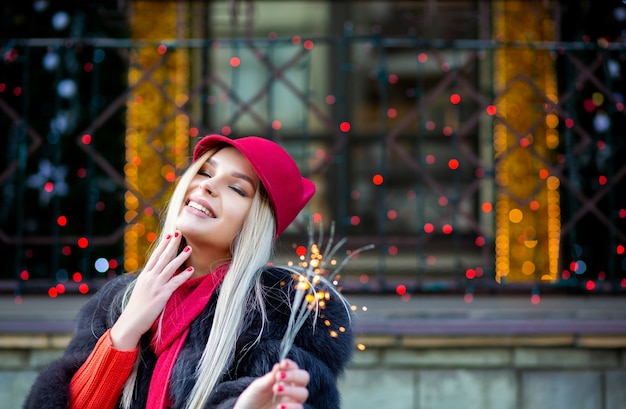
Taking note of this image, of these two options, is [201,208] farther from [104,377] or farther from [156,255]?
[104,377]

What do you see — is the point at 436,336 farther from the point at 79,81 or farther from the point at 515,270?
the point at 79,81

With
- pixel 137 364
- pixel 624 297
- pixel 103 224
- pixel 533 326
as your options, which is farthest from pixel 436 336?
pixel 103 224

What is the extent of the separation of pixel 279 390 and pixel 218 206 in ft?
2.08

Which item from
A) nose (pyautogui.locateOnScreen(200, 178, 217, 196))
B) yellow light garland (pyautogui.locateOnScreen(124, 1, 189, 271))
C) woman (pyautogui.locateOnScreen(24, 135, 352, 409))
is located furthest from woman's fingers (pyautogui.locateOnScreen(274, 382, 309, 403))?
yellow light garland (pyautogui.locateOnScreen(124, 1, 189, 271))

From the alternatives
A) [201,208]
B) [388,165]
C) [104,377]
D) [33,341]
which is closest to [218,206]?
[201,208]

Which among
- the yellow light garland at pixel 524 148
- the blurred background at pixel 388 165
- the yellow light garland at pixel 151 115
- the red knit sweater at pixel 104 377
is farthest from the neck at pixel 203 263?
the yellow light garland at pixel 524 148

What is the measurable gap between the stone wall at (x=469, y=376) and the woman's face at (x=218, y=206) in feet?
5.11

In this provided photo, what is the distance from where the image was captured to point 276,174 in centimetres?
218

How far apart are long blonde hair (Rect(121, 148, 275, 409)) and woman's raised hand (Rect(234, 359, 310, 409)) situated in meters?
0.23

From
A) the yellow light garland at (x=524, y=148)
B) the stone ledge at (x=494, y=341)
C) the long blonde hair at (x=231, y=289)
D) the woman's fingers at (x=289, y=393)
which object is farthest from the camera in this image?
the yellow light garland at (x=524, y=148)

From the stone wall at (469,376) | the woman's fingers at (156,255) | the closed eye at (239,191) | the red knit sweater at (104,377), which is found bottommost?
the stone wall at (469,376)

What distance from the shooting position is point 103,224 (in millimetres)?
5406

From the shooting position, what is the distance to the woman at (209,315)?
80.2 inches

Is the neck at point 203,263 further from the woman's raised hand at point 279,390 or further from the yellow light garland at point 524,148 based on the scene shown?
the yellow light garland at point 524,148
